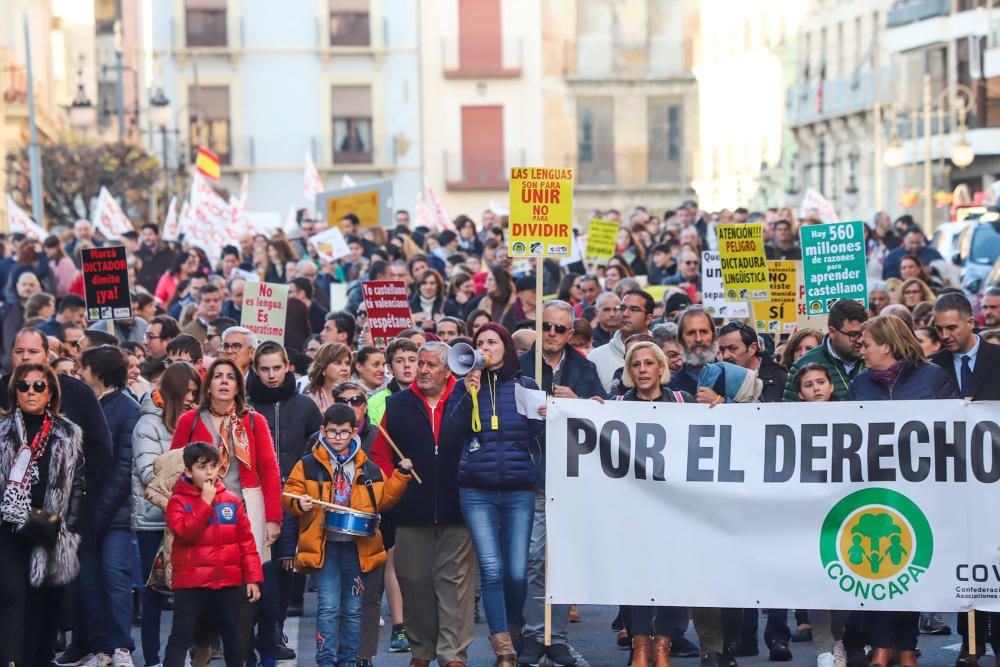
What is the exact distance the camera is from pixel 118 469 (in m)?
11.1

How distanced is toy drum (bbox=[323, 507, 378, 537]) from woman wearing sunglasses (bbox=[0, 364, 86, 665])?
123cm

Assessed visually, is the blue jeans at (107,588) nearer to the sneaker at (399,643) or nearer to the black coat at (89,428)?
the black coat at (89,428)

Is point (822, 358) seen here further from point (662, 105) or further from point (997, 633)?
point (662, 105)

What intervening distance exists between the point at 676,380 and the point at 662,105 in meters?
49.7

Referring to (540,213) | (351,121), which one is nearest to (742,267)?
(540,213)

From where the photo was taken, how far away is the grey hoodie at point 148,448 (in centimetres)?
1097

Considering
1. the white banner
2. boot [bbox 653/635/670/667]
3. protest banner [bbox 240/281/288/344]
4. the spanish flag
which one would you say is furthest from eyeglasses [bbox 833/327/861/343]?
the spanish flag

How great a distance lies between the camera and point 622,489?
10781 mm

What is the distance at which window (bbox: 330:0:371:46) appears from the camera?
2286 inches

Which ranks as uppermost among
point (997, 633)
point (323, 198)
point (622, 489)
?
point (323, 198)

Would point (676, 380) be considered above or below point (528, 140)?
below

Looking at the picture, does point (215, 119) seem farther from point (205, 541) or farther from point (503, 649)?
point (205, 541)

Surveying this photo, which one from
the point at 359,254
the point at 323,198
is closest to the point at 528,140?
the point at 323,198

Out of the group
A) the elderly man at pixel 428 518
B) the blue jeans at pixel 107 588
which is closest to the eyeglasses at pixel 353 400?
the elderly man at pixel 428 518
